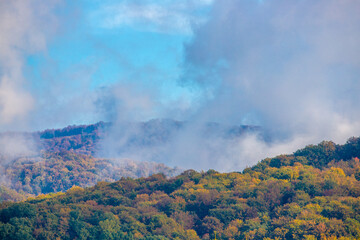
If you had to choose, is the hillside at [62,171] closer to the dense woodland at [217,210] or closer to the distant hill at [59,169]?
the distant hill at [59,169]

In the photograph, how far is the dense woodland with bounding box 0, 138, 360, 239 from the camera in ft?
135

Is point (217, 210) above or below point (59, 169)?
below

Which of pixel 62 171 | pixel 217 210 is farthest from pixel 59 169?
pixel 217 210

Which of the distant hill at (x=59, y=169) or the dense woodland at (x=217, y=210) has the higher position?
the distant hill at (x=59, y=169)

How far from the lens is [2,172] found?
151750 mm

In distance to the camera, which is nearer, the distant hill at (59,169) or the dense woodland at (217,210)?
the dense woodland at (217,210)

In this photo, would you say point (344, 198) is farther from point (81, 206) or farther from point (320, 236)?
point (81, 206)

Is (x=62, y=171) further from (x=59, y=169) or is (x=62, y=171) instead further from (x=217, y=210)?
(x=217, y=210)

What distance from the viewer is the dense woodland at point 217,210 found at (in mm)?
41125

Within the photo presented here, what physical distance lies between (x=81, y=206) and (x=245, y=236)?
18554 mm

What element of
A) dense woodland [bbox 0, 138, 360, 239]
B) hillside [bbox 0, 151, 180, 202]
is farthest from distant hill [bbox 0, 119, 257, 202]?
dense woodland [bbox 0, 138, 360, 239]

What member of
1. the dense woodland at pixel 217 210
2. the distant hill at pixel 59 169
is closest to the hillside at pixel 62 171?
the distant hill at pixel 59 169

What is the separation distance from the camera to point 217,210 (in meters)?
47.1

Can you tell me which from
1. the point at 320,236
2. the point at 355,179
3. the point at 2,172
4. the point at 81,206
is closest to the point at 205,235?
the point at 320,236
